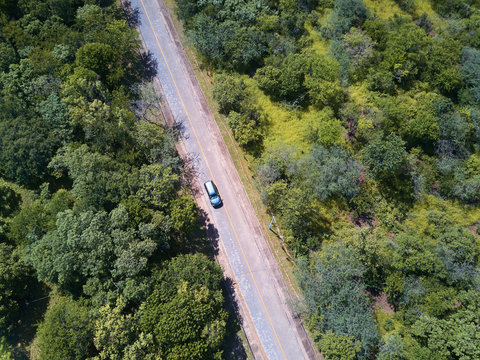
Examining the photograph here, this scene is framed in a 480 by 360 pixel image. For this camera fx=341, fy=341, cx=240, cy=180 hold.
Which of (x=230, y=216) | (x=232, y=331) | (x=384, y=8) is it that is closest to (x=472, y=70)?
(x=384, y=8)

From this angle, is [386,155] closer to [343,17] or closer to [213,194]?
[213,194]

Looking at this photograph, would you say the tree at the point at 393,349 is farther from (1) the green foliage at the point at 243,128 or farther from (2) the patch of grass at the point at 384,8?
(2) the patch of grass at the point at 384,8

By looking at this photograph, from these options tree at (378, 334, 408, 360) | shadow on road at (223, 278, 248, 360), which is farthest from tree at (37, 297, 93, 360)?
tree at (378, 334, 408, 360)

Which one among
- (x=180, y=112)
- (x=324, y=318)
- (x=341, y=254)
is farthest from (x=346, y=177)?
(x=180, y=112)

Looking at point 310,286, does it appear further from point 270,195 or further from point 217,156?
point 217,156

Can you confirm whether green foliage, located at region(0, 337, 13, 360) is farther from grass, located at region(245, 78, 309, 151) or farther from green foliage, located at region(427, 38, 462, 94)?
green foliage, located at region(427, 38, 462, 94)

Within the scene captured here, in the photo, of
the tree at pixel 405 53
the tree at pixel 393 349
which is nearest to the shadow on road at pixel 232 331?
the tree at pixel 393 349
